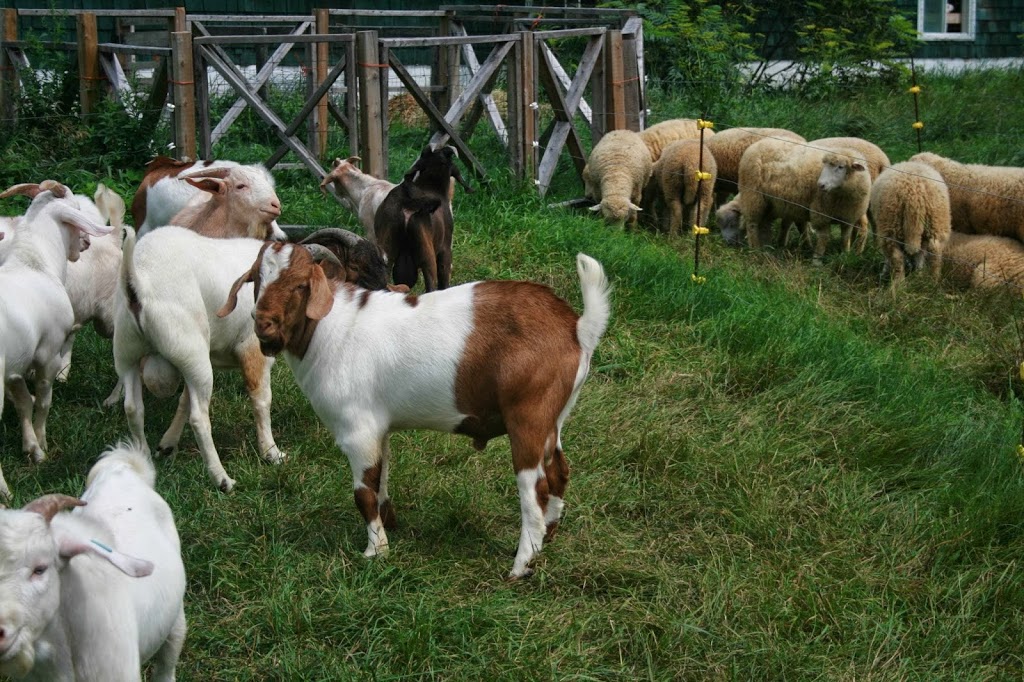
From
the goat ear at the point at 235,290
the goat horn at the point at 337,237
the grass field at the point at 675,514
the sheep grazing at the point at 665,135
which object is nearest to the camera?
the grass field at the point at 675,514

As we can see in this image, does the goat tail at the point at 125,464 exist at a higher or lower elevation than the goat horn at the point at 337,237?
lower

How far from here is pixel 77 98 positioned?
11969 mm

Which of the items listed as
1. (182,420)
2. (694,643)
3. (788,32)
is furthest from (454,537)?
(788,32)

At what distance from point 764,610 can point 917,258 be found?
19.1ft

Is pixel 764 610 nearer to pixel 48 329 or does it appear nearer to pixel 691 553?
pixel 691 553

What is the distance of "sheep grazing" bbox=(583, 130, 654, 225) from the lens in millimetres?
10734

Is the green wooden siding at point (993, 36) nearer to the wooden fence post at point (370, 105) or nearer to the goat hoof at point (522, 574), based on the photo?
the wooden fence post at point (370, 105)

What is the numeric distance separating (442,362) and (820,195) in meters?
6.26

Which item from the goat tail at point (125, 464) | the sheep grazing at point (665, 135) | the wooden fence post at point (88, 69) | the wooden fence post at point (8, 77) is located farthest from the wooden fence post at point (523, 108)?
the goat tail at point (125, 464)

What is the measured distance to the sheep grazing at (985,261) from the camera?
29.6ft

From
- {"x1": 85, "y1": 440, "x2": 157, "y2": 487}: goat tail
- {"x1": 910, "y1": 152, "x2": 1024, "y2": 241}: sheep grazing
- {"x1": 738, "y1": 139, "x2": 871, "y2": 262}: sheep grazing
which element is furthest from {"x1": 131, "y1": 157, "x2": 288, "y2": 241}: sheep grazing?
{"x1": 910, "y1": 152, "x2": 1024, "y2": 241}: sheep grazing

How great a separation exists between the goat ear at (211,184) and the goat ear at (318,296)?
2.12m

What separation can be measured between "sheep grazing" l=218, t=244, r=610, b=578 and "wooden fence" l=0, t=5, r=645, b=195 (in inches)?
175

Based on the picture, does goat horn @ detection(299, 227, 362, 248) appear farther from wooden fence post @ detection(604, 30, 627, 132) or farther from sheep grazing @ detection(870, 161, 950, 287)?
wooden fence post @ detection(604, 30, 627, 132)
